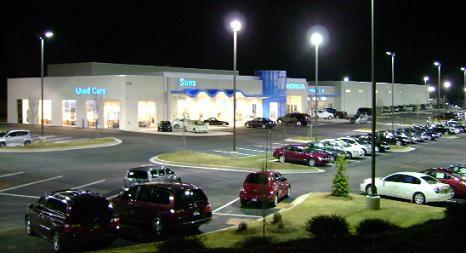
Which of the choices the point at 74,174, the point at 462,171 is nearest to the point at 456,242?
the point at 462,171

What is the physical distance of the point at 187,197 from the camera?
54.7 ft

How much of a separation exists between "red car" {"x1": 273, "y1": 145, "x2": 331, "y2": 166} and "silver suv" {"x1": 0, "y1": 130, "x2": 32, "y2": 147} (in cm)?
2038

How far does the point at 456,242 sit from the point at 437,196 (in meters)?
13.9

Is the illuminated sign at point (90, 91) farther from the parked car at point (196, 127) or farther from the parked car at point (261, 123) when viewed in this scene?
the parked car at point (261, 123)

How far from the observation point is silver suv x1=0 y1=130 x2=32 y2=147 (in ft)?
143

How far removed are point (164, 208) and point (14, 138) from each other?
3157cm

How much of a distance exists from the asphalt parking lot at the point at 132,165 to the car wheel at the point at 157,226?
853 millimetres

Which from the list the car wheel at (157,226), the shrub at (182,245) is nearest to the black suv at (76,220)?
the car wheel at (157,226)

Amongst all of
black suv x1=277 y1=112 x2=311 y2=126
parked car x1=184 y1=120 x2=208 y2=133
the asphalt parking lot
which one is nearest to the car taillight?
the asphalt parking lot

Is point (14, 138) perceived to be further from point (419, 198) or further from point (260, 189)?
point (419, 198)

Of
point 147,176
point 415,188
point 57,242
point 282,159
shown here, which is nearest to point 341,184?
point 415,188

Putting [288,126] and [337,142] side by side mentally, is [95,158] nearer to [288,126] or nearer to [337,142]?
[337,142]

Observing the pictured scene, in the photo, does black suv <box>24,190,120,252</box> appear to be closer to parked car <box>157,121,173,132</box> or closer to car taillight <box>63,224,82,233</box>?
car taillight <box>63,224,82,233</box>

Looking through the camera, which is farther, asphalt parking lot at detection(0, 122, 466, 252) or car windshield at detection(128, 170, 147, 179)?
car windshield at detection(128, 170, 147, 179)
